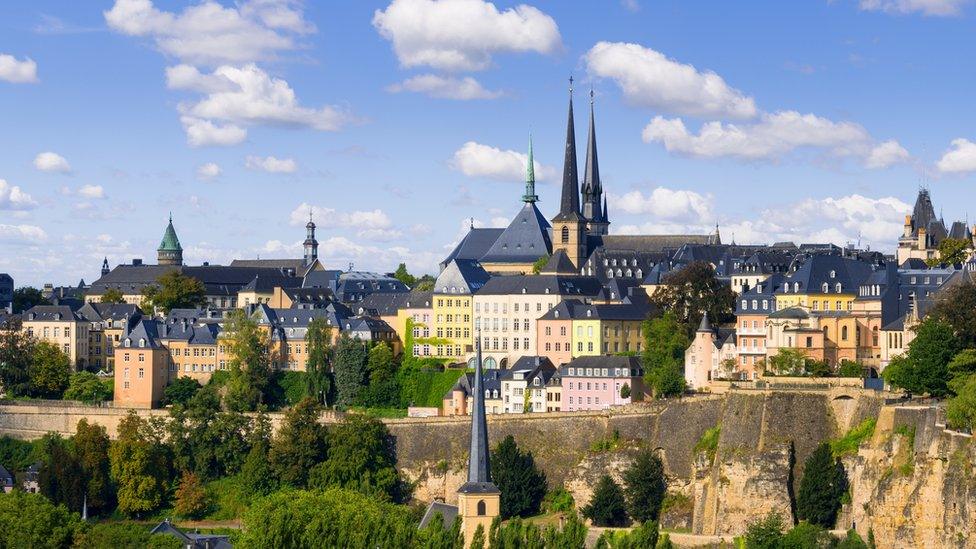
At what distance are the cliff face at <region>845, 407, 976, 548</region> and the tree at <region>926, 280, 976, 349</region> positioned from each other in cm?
468

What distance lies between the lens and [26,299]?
13150 cm

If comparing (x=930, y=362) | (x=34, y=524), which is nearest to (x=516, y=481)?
(x=930, y=362)

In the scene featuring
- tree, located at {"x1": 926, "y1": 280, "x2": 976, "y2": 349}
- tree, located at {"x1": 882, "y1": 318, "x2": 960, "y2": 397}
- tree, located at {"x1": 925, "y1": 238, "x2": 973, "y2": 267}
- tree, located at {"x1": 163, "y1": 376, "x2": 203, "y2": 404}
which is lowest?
tree, located at {"x1": 163, "y1": 376, "x2": 203, "y2": 404}

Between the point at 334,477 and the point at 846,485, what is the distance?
2455 centimetres

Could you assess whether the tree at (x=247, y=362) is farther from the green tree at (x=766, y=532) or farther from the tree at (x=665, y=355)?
the green tree at (x=766, y=532)

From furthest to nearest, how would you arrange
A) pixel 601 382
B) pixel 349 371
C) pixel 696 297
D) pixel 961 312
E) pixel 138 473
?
pixel 349 371 → pixel 696 297 → pixel 601 382 → pixel 138 473 → pixel 961 312

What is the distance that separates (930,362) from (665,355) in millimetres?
18697

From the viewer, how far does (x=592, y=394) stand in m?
96.3

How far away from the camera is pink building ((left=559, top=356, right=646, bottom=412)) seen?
312 ft

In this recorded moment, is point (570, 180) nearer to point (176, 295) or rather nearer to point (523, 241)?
point (523, 241)

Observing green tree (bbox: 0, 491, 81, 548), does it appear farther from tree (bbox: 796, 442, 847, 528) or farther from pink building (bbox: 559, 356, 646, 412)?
tree (bbox: 796, 442, 847, 528)

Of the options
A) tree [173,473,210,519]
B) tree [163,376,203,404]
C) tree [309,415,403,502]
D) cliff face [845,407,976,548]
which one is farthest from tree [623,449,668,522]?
tree [163,376,203,404]

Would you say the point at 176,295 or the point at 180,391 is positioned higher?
the point at 176,295

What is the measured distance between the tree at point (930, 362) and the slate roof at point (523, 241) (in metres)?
48.6
